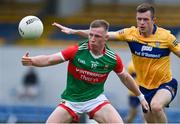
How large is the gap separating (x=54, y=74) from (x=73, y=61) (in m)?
13.6

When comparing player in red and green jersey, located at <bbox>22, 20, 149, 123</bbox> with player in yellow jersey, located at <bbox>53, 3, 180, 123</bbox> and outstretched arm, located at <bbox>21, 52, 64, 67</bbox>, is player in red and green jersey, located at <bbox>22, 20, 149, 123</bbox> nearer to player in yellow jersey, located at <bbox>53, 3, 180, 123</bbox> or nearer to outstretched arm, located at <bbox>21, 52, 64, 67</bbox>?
outstretched arm, located at <bbox>21, 52, 64, 67</bbox>

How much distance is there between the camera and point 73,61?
11.8m

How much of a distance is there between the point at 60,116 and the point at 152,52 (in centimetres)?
233

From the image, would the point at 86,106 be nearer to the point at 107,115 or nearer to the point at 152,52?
the point at 107,115

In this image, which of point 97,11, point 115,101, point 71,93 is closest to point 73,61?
point 71,93

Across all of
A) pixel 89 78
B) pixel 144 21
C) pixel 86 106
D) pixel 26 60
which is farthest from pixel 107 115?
pixel 144 21

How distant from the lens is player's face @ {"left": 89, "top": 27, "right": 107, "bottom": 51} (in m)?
11.5

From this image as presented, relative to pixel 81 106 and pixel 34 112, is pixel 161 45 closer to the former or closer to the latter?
pixel 81 106

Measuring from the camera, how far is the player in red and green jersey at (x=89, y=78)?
459 inches

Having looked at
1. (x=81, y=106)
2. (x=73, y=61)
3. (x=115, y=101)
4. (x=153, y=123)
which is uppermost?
(x=73, y=61)

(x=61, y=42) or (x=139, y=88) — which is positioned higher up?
(x=139, y=88)

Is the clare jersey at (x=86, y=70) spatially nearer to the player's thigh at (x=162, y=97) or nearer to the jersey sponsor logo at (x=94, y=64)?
the jersey sponsor logo at (x=94, y=64)

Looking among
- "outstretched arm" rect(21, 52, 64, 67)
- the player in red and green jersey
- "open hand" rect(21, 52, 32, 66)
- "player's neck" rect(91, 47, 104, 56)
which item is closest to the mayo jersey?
the player in red and green jersey

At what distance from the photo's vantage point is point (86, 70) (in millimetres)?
11820
